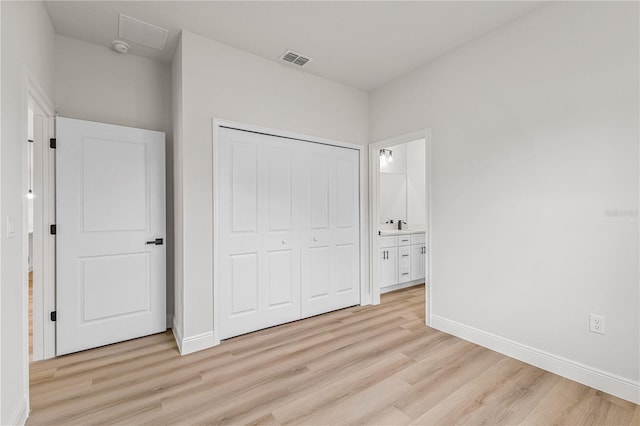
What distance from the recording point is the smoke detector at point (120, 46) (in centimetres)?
272

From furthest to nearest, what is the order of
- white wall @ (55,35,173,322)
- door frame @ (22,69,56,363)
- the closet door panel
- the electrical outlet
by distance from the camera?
1. the closet door panel
2. white wall @ (55,35,173,322)
3. door frame @ (22,69,56,363)
4. the electrical outlet

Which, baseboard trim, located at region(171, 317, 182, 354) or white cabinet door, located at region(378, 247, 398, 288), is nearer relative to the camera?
baseboard trim, located at region(171, 317, 182, 354)

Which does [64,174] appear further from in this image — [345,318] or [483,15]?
[483,15]

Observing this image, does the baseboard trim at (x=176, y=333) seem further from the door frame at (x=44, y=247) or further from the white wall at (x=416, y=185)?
the white wall at (x=416, y=185)

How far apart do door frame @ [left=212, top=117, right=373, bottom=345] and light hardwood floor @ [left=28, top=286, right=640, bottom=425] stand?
1.93 ft

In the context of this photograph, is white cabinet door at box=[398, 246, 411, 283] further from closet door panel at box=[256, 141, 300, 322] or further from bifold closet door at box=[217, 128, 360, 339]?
closet door panel at box=[256, 141, 300, 322]

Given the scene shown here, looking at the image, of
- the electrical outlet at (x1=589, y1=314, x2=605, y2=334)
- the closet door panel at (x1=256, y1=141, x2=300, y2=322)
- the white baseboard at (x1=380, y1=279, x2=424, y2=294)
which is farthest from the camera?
the white baseboard at (x1=380, y1=279, x2=424, y2=294)

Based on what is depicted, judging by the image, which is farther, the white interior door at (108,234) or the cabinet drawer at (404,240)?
the cabinet drawer at (404,240)

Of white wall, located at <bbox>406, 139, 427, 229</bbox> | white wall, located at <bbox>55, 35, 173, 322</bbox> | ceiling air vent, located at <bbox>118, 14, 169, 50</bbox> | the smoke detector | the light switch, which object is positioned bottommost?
the light switch

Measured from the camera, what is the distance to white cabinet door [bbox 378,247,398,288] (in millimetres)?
4336

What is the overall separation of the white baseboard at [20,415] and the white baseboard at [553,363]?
3181 millimetres

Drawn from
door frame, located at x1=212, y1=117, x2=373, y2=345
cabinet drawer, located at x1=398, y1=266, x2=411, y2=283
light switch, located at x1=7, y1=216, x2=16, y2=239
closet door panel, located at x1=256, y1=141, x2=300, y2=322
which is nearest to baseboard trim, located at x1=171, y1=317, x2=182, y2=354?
door frame, located at x1=212, y1=117, x2=373, y2=345

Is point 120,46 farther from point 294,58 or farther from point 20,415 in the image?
point 20,415

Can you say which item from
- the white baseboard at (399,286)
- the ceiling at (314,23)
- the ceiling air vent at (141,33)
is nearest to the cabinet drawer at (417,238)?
the white baseboard at (399,286)
